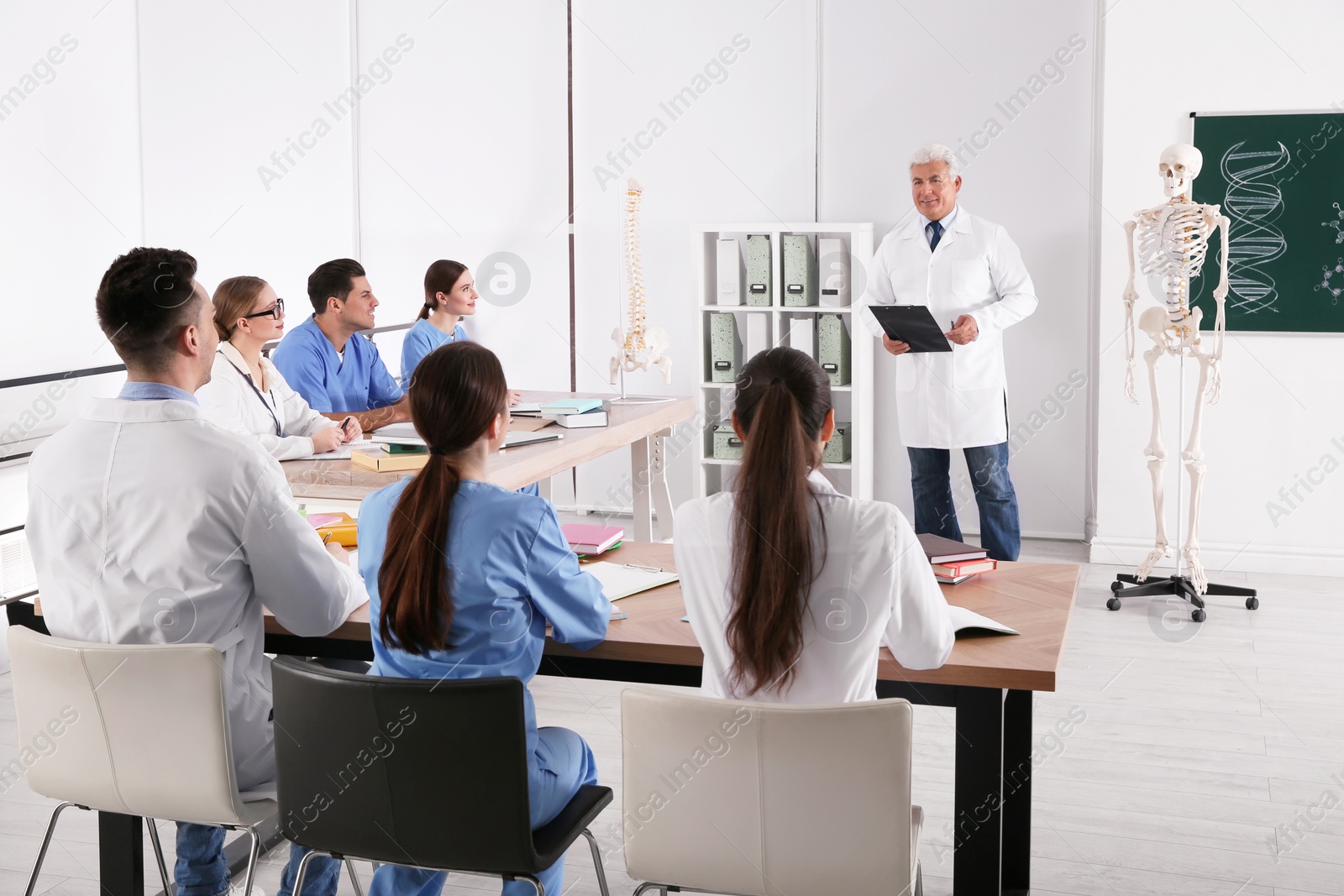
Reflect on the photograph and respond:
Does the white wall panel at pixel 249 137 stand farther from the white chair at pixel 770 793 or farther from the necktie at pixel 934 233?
the white chair at pixel 770 793

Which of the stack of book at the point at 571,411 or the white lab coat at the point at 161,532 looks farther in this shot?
the stack of book at the point at 571,411

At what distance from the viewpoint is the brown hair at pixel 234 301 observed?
11.6 ft

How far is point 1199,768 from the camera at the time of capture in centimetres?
326

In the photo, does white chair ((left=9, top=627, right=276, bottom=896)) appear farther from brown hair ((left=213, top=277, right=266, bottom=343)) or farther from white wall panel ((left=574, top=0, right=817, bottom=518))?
white wall panel ((left=574, top=0, right=817, bottom=518))

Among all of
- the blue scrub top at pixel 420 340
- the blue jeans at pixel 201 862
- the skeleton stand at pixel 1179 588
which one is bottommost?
the skeleton stand at pixel 1179 588

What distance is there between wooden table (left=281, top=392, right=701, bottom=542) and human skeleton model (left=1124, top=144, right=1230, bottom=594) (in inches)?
70.6

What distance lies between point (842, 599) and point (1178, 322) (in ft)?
11.0

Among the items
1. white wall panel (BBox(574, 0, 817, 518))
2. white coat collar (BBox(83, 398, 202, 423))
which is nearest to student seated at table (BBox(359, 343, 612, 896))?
white coat collar (BBox(83, 398, 202, 423))

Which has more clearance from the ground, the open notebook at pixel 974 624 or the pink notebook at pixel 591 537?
the pink notebook at pixel 591 537

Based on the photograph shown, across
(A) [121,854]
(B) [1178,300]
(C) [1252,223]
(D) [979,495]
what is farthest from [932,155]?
(A) [121,854]

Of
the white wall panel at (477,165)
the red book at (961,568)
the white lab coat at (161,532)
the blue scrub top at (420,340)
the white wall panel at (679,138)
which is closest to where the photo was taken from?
the white lab coat at (161,532)

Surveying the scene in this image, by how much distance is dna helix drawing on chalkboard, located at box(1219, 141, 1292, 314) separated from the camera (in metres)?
4.99

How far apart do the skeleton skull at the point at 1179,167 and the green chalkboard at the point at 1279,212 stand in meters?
0.69

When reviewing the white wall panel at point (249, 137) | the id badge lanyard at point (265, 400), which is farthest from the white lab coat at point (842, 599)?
the white wall panel at point (249, 137)
